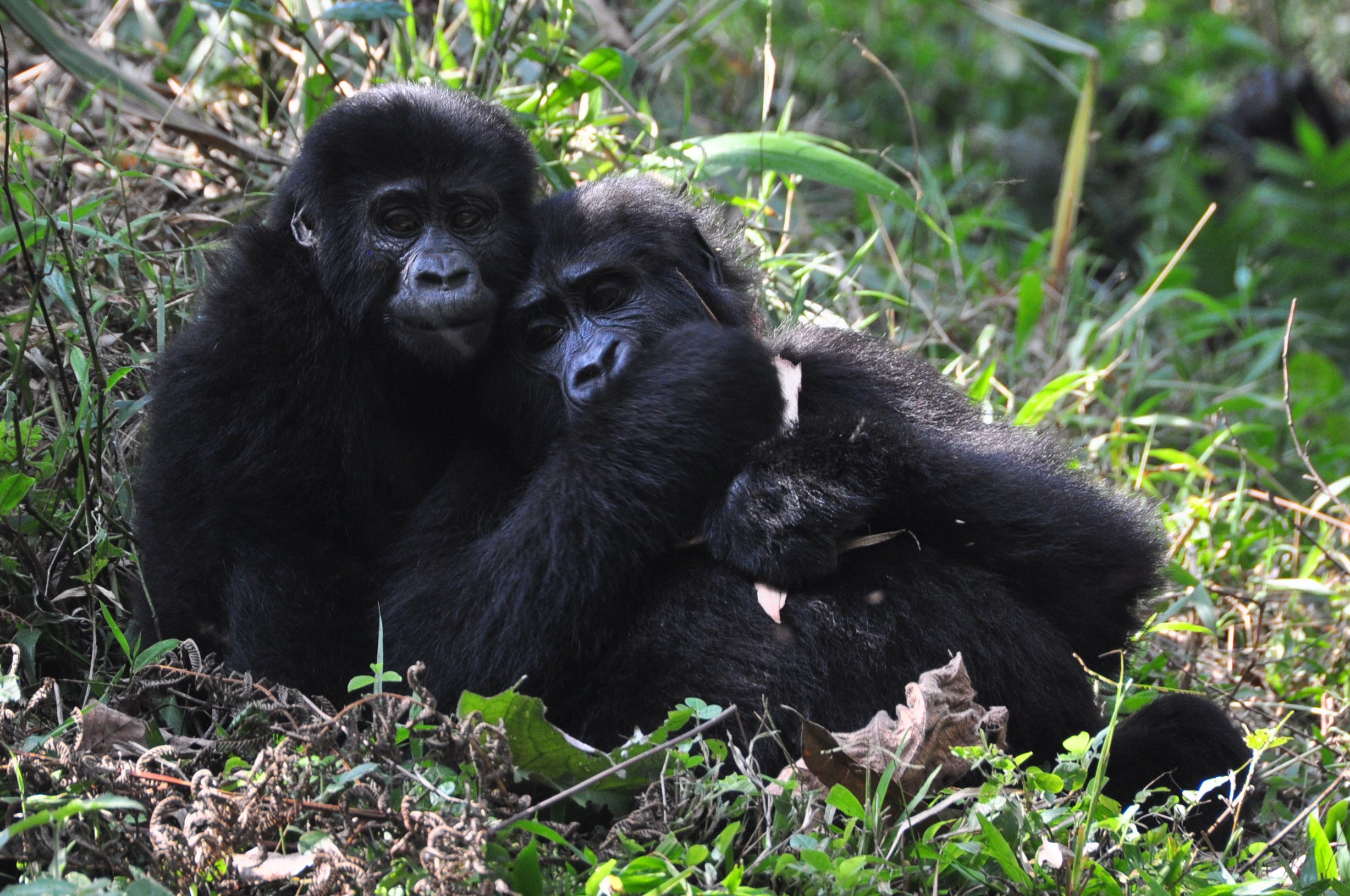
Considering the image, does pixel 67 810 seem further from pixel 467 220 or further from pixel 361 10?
pixel 361 10

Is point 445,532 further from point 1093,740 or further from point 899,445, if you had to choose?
point 1093,740

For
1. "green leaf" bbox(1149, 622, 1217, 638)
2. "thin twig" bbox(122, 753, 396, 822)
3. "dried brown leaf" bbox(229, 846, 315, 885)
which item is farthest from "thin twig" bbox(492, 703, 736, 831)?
"green leaf" bbox(1149, 622, 1217, 638)

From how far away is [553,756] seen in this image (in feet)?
8.00

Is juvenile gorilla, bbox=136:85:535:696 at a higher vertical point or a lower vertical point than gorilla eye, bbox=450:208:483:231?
lower

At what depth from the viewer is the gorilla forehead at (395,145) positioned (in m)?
3.10

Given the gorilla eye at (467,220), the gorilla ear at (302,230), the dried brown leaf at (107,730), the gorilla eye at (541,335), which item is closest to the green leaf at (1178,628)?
the gorilla eye at (541,335)

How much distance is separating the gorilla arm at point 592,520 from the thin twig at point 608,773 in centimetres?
43

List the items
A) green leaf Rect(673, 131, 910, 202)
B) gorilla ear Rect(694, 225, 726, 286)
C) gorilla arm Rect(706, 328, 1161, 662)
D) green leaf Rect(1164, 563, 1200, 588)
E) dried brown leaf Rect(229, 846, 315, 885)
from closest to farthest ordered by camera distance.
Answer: dried brown leaf Rect(229, 846, 315, 885) → gorilla arm Rect(706, 328, 1161, 662) → gorilla ear Rect(694, 225, 726, 286) → green leaf Rect(1164, 563, 1200, 588) → green leaf Rect(673, 131, 910, 202)

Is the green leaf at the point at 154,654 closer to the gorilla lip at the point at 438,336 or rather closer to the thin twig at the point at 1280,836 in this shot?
the gorilla lip at the point at 438,336

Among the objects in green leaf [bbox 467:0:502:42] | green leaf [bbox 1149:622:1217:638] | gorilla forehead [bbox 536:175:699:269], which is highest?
green leaf [bbox 467:0:502:42]

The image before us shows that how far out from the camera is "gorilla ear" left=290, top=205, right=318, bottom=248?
3.13 metres

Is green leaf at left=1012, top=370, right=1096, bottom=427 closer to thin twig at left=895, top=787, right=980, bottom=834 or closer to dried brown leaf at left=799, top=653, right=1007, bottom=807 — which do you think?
dried brown leaf at left=799, top=653, right=1007, bottom=807

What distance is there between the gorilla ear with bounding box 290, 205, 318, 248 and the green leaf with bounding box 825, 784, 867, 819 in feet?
5.97

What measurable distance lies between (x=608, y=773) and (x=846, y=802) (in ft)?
1.41
